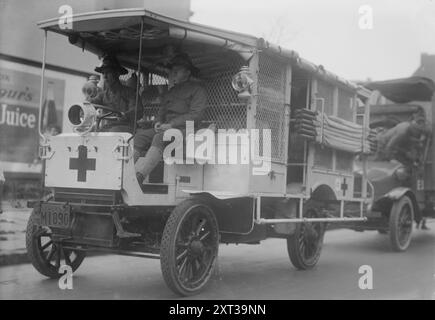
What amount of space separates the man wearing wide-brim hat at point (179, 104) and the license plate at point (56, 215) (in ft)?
2.75

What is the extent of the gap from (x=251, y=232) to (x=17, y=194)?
17.9 feet

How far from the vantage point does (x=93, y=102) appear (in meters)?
5.80

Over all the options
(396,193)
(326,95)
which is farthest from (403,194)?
(326,95)

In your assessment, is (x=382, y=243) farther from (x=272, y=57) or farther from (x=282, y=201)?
(x=272, y=57)

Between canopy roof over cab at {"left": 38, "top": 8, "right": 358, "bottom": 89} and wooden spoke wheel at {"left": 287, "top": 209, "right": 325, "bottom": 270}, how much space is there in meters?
1.95

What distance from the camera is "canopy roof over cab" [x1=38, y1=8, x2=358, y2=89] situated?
4.78 meters

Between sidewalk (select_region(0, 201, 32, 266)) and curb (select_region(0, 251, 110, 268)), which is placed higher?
sidewalk (select_region(0, 201, 32, 266))

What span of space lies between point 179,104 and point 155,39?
0.72m

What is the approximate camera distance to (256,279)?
624 centimetres

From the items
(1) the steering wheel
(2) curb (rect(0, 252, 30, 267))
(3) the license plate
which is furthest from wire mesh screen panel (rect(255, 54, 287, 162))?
(2) curb (rect(0, 252, 30, 267))

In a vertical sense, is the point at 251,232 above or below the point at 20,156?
below

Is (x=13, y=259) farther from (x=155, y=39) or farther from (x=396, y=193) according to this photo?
(x=396, y=193)

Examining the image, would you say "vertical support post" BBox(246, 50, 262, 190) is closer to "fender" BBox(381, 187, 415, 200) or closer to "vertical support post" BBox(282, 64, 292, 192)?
"vertical support post" BBox(282, 64, 292, 192)
